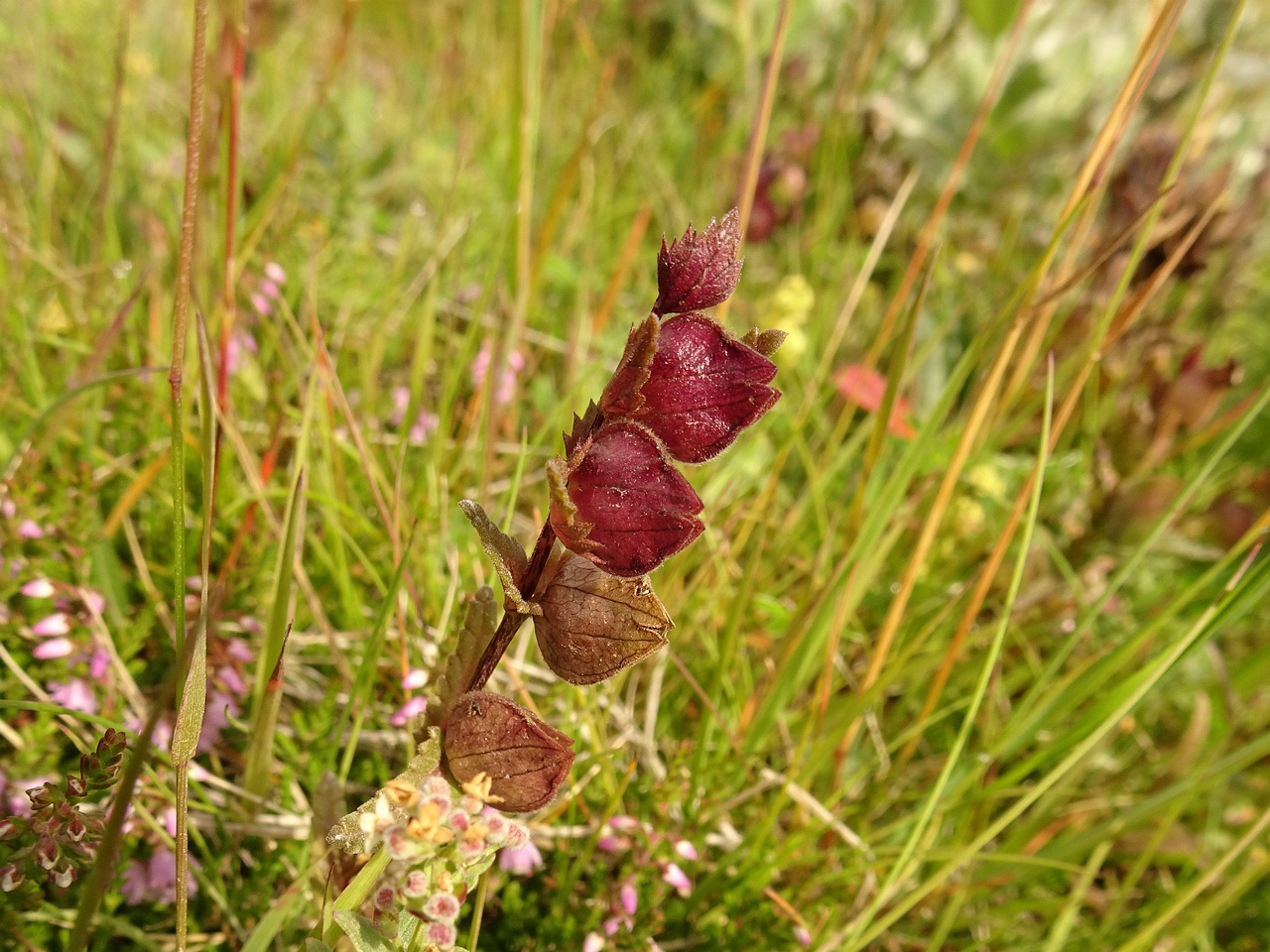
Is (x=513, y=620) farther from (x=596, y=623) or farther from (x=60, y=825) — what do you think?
(x=60, y=825)

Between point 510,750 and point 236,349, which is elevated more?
point 510,750

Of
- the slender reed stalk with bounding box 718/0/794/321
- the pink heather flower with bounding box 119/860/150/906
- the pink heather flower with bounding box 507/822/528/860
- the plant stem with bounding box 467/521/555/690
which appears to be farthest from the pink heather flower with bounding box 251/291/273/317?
the pink heather flower with bounding box 507/822/528/860

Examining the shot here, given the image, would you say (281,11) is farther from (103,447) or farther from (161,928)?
(161,928)

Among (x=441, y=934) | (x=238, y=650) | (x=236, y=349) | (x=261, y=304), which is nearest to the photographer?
(x=441, y=934)

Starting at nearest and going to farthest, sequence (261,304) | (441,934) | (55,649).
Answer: (441,934)
(55,649)
(261,304)

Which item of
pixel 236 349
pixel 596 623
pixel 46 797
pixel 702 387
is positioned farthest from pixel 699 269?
pixel 236 349

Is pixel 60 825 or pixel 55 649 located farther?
pixel 55 649

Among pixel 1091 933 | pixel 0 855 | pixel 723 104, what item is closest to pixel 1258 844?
pixel 1091 933

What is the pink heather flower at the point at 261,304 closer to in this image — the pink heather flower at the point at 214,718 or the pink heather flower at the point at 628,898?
the pink heather flower at the point at 214,718
